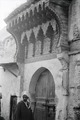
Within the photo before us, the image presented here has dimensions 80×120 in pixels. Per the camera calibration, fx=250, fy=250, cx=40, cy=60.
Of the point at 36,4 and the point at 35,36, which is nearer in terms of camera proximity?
the point at 36,4

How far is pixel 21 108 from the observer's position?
608cm

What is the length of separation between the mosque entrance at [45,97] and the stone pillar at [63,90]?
742 mm

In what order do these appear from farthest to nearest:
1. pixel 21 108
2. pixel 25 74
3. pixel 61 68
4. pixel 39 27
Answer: pixel 25 74 < pixel 39 27 < pixel 61 68 < pixel 21 108

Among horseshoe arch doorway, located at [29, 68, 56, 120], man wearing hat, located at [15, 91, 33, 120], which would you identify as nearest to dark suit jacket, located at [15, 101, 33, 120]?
man wearing hat, located at [15, 91, 33, 120]

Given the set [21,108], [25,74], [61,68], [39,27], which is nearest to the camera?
[21,108]

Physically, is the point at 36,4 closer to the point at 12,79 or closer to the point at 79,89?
the point at 79,89

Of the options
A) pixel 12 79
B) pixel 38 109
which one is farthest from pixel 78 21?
pixel 12 79

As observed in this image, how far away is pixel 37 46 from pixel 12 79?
96.9 inches

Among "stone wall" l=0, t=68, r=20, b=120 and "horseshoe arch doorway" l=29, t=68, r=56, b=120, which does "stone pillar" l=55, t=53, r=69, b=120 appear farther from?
"stone wall" l=0, t=68, r=20, b=120

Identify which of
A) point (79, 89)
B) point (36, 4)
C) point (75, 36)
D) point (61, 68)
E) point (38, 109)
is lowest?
point (38, 109)

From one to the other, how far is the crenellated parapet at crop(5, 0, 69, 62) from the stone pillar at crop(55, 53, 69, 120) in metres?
0.32

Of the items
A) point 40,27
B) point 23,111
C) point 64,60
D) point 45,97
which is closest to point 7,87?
point 45,97

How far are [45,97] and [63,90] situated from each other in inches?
63.2

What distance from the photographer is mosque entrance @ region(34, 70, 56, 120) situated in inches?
336
